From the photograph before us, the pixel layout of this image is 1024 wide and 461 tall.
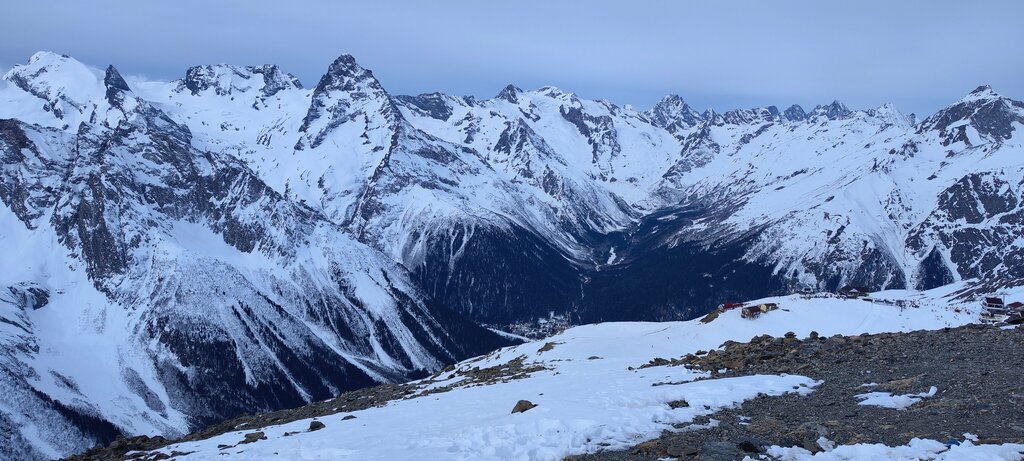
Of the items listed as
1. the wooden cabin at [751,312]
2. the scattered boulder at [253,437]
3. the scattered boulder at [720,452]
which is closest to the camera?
the scattered boulder at [720,452]

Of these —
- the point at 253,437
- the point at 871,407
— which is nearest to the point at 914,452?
the point at 871,407

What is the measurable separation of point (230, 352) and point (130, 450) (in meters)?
174

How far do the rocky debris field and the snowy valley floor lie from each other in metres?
0.08

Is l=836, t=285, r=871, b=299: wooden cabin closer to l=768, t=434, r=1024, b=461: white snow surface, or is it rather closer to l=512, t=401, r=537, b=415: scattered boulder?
l=512, t=401, r=537, b=415: scattered boulder

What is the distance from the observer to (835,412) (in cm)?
2536

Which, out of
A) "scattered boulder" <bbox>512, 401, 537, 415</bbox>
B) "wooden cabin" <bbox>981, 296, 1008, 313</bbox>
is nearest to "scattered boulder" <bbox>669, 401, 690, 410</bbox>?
"scattered boulder" <bbox>512, 401, 537, 415</bbox>

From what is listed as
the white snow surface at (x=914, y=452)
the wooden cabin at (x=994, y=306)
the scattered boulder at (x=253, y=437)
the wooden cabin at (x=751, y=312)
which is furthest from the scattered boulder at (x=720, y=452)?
the wooden cabin at (x=994, y=306)

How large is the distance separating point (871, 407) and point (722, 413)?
5.10 metres

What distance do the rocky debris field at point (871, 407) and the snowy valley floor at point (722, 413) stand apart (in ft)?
0.25

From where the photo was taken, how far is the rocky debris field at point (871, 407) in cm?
2152

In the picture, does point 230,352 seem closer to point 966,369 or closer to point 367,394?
point 367,394

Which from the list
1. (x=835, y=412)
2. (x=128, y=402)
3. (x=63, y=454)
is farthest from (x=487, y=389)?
(x=128, y=402)

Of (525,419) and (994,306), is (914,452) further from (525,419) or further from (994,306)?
(994,306)

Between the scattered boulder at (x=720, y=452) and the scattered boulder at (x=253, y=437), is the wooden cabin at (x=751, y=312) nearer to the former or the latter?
the scattered boulder at (x=720, y=452)
